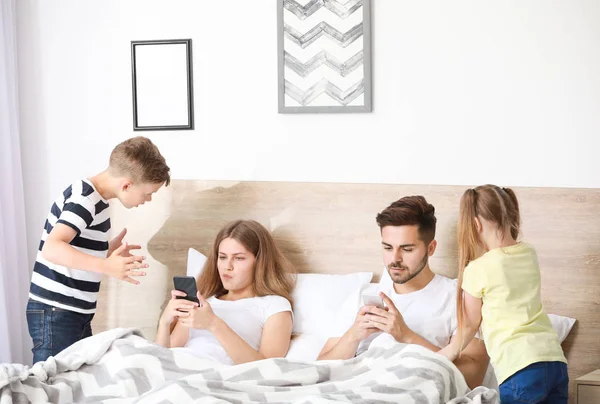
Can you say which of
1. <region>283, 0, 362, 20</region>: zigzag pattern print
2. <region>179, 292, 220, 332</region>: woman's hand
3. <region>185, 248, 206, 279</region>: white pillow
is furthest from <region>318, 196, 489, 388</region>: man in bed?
<region>283, 0, 362, 20</region>: zigzag pattern print

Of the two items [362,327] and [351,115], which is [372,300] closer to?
[362,327]

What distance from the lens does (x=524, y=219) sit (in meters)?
2.97

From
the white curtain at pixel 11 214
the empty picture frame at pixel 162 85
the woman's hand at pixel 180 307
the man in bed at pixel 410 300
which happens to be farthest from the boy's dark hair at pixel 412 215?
the white curtain at pixel 11 214

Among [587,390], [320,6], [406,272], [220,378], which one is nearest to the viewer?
[220,378]

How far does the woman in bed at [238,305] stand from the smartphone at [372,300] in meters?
0.32

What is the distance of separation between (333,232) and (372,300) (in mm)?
536

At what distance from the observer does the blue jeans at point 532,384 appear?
2.38m

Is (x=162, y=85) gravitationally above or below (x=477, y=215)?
above

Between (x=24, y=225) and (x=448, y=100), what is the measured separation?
6.16 ft

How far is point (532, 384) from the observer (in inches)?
93.6

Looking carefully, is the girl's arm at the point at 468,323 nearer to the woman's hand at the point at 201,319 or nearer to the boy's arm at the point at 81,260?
the woman's hand at the point at 201,319

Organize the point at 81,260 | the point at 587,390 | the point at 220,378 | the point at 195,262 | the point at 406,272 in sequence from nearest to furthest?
the point at 220,378 < the point at 587,390 < the point at 81,260 < the point at 406,272 < the point at 195,262

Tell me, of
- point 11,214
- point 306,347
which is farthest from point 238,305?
point 11,214

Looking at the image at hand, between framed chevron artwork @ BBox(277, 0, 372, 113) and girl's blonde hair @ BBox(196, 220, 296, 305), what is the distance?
1.74 feet
